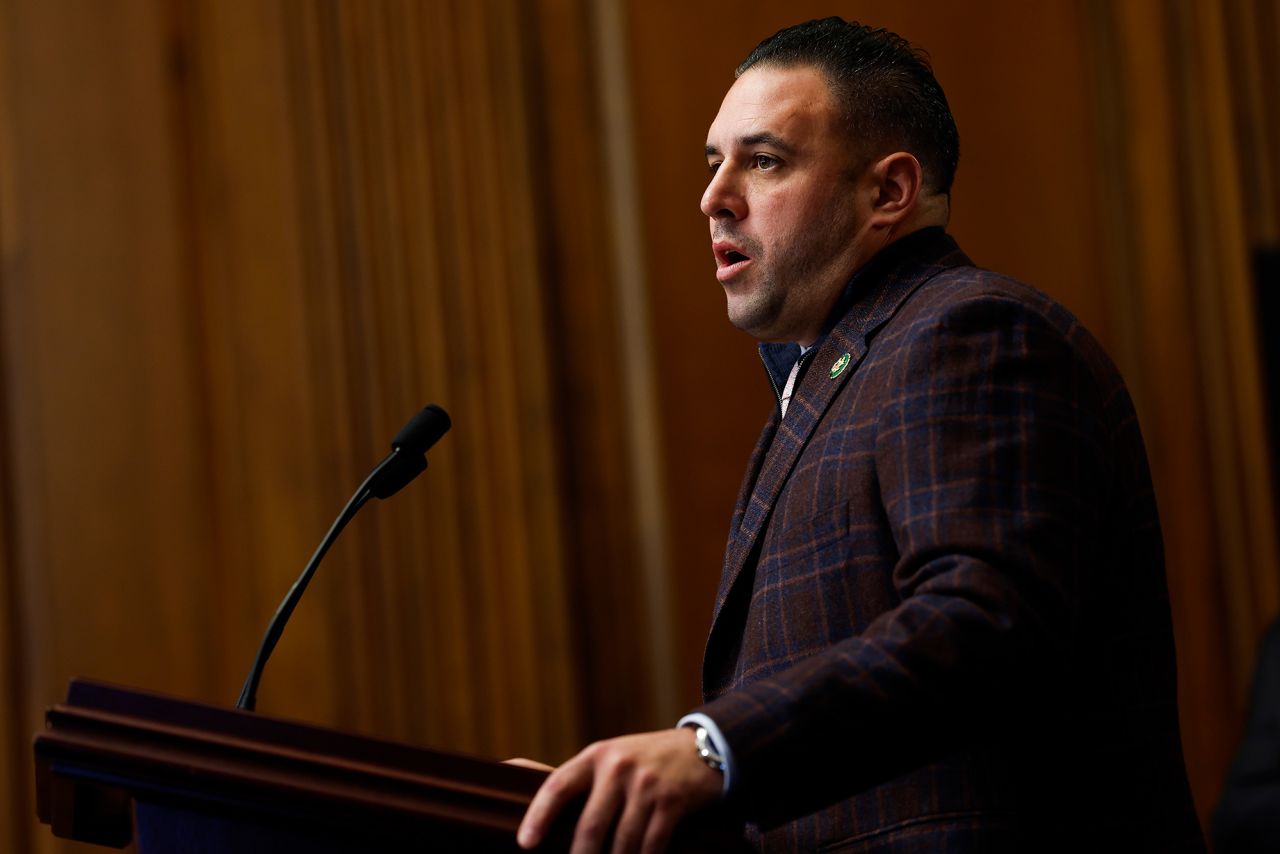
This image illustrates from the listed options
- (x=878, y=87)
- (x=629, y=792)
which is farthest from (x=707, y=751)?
(x=878, y=87)

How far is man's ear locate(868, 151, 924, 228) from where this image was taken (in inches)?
72.2

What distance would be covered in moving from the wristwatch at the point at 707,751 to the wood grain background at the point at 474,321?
251 cm

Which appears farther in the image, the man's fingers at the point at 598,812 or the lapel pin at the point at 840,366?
the lapel pin at the point at 840,366

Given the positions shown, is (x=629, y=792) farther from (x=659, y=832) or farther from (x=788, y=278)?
(x=788, y=278)

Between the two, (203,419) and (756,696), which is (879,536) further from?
(203,419)

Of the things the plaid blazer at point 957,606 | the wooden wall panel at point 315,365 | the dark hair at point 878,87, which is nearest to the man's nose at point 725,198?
the dark hair at point 878,87

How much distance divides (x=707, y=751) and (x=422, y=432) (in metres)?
0.73

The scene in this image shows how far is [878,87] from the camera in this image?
1882 millimetres

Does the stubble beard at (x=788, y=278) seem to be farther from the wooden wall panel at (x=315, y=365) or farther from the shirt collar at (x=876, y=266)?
the wooden wall panel at (x=315, y=365)

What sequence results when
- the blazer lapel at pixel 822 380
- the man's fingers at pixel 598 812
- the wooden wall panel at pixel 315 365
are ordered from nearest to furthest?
the man's fingers at pixel 598 812 < the blazer lapel at pixel 822 380 < the wooden wall panel at pixel 315 365

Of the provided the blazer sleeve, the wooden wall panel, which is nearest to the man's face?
the blazer sleeve

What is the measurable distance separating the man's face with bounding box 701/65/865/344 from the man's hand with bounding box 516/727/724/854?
29.3 inches

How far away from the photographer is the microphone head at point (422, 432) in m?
1.84

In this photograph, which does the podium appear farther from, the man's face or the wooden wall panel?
the wooden wall panel
